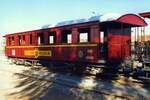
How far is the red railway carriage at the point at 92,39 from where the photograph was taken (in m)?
15.0

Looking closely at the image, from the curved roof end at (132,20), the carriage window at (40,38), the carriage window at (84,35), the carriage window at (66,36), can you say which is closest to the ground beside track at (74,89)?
the carriage window at (84,35)

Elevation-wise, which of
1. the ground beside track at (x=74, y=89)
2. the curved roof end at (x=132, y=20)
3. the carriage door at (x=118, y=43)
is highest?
the curved roof end at (x=132, y=20)

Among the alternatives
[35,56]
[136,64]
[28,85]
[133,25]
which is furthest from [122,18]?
[35,56]

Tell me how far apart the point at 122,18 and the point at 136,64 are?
2.63 metres

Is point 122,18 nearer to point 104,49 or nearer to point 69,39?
point 104,49

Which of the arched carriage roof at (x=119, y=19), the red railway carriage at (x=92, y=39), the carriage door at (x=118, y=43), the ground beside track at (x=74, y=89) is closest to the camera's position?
the ground beside track at (x=74, y=89)

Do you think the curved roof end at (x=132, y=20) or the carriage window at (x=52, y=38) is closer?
the curved roof end at (x=132, y=20)

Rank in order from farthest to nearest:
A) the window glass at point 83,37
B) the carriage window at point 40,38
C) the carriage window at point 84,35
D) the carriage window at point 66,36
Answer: the carriage window at point 40,38 → the carriage window at point 66,36 → the window glass at point 83,37 → the carriage window at point 84,35

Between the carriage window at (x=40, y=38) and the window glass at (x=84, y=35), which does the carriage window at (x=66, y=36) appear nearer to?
the window glass at (x=84, y=35)

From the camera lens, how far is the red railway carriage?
15039 millimetres

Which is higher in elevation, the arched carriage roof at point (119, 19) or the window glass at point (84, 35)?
the arched carriage roof at point (119, 19)

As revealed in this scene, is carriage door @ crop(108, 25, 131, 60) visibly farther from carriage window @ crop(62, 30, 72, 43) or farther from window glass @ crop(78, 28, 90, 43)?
carriage window @ crop(62, 30, 72, 43)

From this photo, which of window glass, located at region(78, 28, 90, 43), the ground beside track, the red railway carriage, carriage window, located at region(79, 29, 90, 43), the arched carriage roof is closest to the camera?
the ground beside track

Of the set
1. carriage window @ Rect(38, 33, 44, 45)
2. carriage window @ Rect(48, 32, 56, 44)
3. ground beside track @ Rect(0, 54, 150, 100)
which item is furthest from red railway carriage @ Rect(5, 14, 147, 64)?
ground beside track @ Rect(0, 54, 150, 100)
